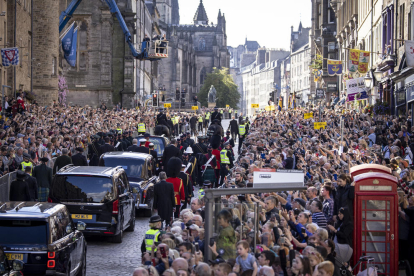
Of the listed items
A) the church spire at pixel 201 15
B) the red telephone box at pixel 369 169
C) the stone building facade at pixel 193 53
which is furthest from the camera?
the church spire at pixel 201 15

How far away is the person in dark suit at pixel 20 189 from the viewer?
1477cm

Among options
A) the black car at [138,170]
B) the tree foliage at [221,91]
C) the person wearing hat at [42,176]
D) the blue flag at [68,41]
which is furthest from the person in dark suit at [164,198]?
the tree foliage at [221,91]

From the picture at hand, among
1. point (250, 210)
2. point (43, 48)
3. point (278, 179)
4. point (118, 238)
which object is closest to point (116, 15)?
point (43, 48)

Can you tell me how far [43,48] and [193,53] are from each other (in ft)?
321

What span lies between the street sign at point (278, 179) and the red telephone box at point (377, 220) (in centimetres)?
311

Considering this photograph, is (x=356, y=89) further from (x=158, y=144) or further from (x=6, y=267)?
(x=6, y=267)

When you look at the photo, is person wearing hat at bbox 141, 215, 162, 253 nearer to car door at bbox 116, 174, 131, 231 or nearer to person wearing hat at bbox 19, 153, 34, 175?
car door at bbox 116, 174, 131, 231

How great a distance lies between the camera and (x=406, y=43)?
2291 centimetres

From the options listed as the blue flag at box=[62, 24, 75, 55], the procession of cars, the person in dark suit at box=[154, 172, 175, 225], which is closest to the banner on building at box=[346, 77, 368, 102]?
the procession of cars

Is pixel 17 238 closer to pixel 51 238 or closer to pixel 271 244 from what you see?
pixel 51 238

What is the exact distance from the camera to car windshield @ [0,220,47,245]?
31.4 ft

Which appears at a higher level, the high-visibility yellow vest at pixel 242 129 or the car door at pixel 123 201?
the high-visibility yellow vest at pixel 242 129

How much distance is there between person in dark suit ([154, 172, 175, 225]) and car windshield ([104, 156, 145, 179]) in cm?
362

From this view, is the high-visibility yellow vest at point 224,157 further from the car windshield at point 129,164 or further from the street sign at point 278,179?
the street sign at point 278,179
